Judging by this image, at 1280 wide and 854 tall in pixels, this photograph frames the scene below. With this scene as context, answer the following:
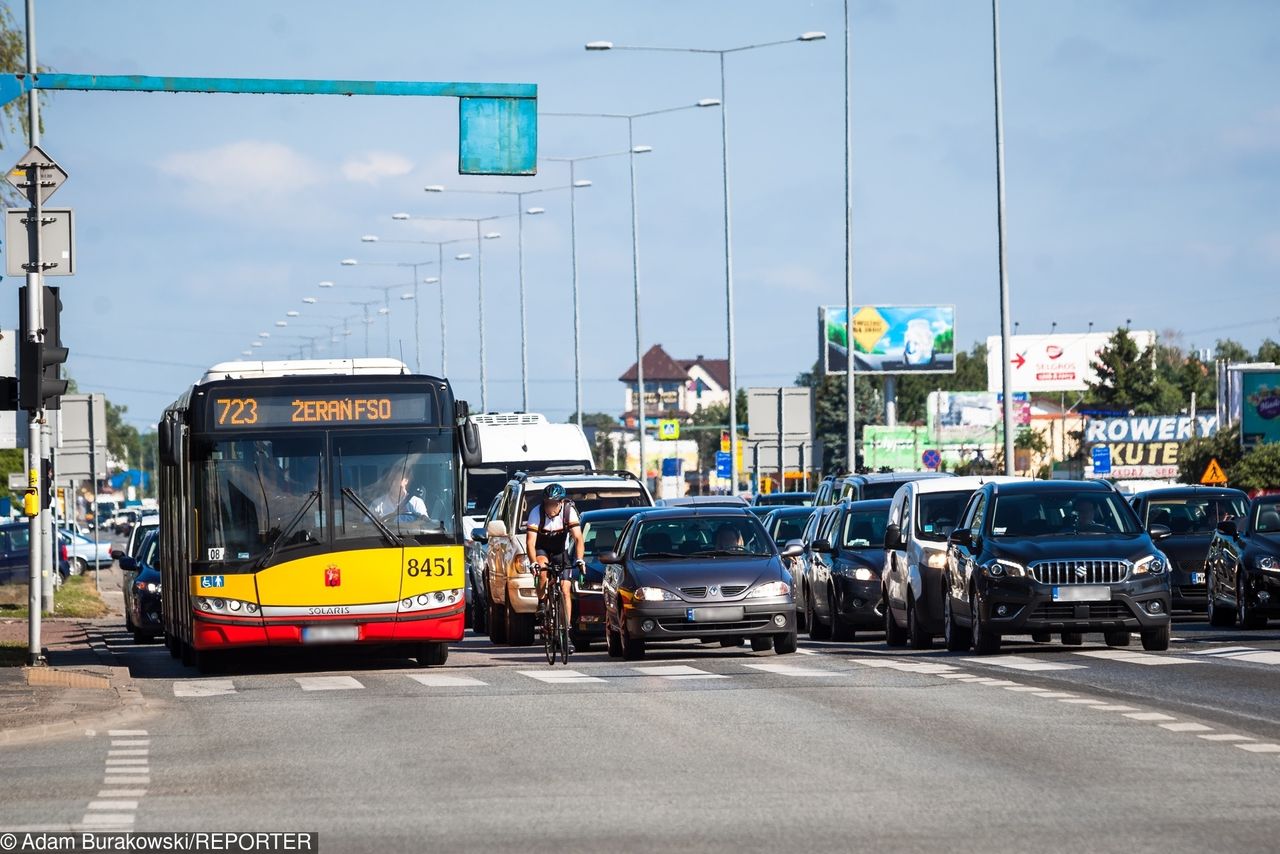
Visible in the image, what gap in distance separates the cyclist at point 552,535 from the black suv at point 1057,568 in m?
3.87

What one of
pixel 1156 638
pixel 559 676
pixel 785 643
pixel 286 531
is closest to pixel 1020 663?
pixel 1156 638

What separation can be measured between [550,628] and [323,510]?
2806mm

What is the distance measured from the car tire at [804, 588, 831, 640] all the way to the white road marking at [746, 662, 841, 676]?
6.96m

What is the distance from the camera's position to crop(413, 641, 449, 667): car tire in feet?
77.3

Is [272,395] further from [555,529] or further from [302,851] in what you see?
[302,851]

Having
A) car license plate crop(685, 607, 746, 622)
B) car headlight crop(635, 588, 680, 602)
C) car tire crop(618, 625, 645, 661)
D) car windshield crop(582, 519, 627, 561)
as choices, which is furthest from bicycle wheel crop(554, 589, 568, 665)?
car windshield crop(582, 519, 627, 561)

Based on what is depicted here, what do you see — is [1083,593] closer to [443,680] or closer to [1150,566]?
[1150,566]

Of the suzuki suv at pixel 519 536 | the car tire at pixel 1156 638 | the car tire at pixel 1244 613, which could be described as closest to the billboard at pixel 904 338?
the suzuki suv at pixel 519 536

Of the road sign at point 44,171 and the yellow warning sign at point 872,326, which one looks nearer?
the road sign at point 44,171

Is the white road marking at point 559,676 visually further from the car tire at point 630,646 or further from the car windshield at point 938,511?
the car windshield at point 938,511

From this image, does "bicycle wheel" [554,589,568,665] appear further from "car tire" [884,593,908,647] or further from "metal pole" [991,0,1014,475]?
"metal pole" [991,0,1014,475]

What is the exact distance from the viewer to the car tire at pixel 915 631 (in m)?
25.1

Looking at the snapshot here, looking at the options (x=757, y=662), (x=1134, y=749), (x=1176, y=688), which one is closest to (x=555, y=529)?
(x=757, y=662)

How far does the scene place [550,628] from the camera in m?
23.7
